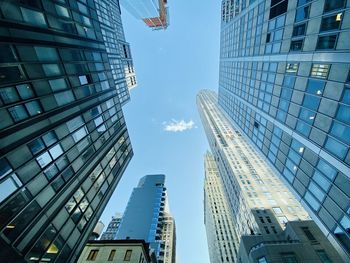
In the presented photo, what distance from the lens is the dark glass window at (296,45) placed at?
79.7 feet

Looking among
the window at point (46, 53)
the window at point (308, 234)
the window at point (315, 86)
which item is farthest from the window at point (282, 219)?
the window at point (46, 53)

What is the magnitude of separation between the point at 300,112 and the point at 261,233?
44.1 m

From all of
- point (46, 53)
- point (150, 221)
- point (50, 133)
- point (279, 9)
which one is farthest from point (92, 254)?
point (150, 221)

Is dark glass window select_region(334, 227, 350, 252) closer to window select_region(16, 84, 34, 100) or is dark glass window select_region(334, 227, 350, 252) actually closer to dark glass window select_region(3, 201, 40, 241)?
dark glass window select_region(3, 201, 40, 241)

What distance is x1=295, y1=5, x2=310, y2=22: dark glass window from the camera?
22.6 meters

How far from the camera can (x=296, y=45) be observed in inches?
995

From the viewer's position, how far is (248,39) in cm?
4281

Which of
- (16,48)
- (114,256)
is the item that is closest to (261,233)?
(114,256)

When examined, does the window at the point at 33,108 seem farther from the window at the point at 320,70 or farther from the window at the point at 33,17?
the window at the point at 320,70

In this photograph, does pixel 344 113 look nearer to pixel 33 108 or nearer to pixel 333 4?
pixel 333 4

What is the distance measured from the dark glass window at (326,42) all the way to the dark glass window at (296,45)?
10.4 feet

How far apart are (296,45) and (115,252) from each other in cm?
4036

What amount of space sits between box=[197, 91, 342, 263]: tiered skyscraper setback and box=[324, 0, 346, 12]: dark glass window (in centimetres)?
3989

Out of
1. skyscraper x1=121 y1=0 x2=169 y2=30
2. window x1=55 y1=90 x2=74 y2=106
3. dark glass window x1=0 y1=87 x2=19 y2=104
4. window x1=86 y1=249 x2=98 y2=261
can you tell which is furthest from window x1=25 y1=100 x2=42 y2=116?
skyscraper x1=121 y1=0 x2=169 y2=30
